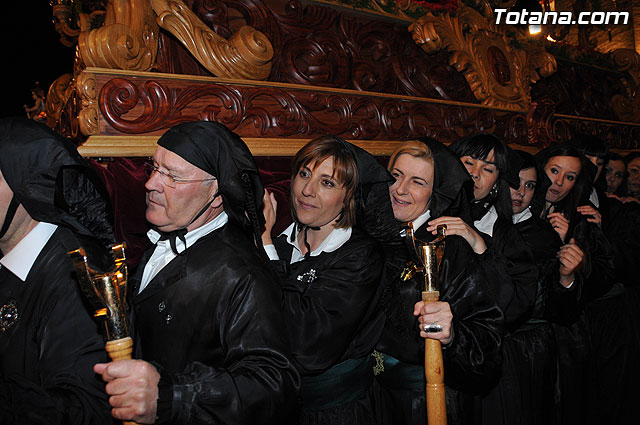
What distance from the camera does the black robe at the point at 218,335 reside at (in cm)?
138

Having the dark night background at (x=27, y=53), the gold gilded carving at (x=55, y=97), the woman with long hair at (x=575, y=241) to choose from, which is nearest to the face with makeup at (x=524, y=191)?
the woman with long hair at (x=575, y=241)

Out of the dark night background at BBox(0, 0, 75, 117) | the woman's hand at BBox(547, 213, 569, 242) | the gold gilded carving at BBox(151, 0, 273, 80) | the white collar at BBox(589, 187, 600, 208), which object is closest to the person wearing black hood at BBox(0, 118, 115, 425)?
the gold gilded carving at BBox(151, 0, 273, 80)

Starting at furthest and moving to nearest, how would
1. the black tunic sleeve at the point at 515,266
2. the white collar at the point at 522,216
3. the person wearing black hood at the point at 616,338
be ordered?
the person wearing black hood at the point at 616,338, the white collar at the point at 522,216, the black tunic sleeve at the point at 515,266

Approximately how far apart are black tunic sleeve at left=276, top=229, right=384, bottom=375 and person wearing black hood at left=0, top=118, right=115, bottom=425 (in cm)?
87

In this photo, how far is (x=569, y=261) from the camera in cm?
313

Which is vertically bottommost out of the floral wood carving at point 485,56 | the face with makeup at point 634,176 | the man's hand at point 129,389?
the man's hand at point 129,389

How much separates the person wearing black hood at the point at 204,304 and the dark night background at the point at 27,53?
383 centimetres

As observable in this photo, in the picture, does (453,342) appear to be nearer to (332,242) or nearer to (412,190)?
(332,242)

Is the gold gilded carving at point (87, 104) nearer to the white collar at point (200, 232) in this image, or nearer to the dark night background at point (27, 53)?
the white collar at point (200, 232)

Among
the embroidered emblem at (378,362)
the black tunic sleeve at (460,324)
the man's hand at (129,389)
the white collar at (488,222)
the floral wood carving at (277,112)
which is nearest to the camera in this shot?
the man's hand at (129,389)

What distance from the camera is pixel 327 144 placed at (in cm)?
246

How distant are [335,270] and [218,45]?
1449 millimetres

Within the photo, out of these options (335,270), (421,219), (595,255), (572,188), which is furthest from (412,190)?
(595,255)

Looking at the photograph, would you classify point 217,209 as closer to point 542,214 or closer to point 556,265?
point 556,265
